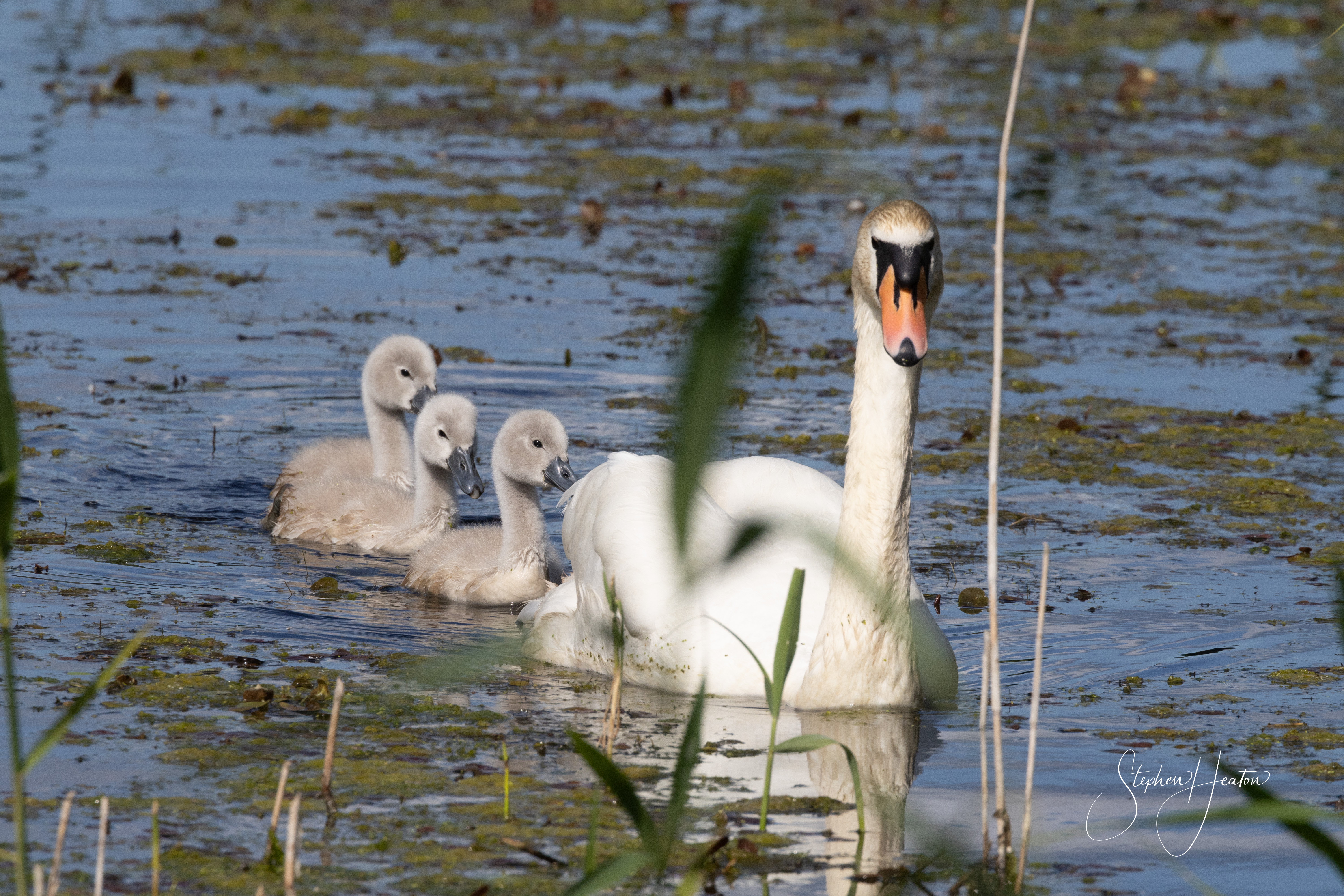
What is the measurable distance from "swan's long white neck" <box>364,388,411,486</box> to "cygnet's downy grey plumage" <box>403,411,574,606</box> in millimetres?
1114

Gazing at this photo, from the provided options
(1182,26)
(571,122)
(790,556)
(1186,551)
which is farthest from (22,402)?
(1182,26)

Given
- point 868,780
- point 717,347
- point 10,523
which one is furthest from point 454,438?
point 717,347

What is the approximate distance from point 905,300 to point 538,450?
279 centimetres

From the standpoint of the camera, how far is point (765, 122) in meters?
17.0

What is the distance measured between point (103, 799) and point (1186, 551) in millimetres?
4865

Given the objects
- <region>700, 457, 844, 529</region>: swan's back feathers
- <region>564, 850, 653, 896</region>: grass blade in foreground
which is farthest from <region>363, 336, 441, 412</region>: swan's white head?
<region>564, 850, 653, 896</region>: grass blade in foreground

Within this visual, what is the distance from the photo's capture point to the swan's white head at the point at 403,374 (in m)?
8.27

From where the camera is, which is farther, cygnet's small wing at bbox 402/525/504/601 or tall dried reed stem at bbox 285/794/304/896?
cygnet's small wing at bbox 402/525/504/601

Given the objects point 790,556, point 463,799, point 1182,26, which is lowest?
point 463,799

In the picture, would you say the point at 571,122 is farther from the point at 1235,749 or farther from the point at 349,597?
the point at 1235,749

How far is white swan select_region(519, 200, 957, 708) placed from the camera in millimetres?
4988

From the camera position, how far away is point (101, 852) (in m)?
3.49

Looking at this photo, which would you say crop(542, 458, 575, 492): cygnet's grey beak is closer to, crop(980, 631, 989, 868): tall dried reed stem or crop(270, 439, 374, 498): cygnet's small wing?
crop(270, 439, 374, 498): cygnet's small wing

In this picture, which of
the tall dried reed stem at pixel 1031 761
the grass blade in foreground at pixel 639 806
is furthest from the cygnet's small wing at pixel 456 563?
the grass blade in foreground at pixel 639 806
